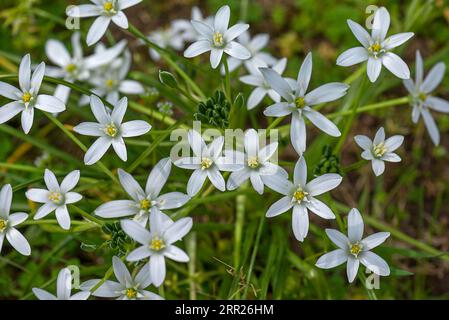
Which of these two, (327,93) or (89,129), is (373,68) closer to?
(327,93)

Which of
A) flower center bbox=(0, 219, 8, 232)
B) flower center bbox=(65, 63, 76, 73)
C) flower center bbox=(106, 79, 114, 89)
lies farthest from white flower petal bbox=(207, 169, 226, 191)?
flower center bbox=(65, 63, 76, 73)

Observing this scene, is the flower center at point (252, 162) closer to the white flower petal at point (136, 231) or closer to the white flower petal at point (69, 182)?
the white flower petal at point (136, 231)

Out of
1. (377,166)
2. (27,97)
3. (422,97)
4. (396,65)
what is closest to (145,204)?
(27,97)

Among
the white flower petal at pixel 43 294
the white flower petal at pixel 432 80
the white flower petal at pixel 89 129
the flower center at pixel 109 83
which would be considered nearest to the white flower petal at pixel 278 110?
the white flower petal at pixel 89 129

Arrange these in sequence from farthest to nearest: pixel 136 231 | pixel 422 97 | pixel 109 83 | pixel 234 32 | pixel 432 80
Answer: pixel 109 83
pixel 432 80
pixel 422 97
pixel 234 32
pixel 136 231
